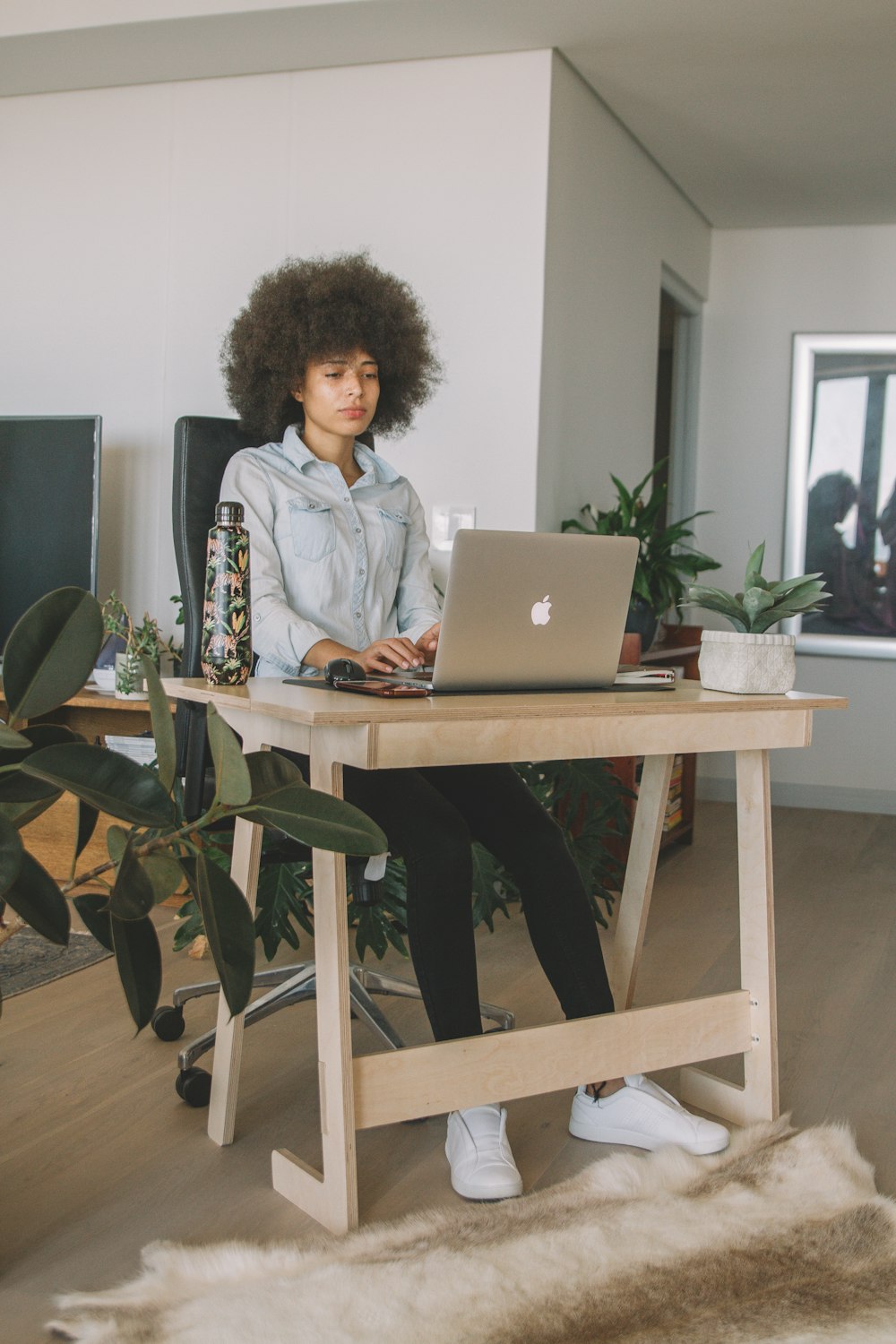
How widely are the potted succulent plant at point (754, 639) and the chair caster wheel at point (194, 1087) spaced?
1.02m

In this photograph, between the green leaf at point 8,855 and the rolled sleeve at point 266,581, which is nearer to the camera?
the green leaf at point 8,855

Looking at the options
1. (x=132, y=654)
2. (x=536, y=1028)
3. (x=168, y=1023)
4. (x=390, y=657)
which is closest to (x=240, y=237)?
(x=132, y=654)

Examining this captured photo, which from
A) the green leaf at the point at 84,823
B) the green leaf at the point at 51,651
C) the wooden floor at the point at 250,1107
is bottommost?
the wooden floor at the point at 250,1107

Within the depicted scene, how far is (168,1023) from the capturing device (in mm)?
2264

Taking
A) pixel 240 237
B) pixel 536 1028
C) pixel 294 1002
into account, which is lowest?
pixel 294 1002

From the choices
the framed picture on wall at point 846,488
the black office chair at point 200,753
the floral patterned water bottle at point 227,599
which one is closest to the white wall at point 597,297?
the framed picture on wall at point 846,488

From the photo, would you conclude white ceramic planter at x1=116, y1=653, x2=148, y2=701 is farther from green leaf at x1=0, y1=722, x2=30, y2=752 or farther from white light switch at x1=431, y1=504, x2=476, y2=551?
green leaf at x1=0, y1=722, x2=30, y2=752

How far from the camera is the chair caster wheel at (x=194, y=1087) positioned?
200 centimetres

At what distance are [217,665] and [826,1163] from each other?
1.10 meters

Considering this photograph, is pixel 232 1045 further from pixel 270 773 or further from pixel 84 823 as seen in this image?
pixel 270 773

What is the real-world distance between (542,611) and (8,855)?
2.54ft

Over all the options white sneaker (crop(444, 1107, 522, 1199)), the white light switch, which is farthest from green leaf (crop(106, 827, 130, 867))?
the white light switch

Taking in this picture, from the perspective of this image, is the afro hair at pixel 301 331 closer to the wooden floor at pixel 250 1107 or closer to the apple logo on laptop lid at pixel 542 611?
the apple logo on laptop lid at pixel 542 611

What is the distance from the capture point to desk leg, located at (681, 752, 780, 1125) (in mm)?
1933
